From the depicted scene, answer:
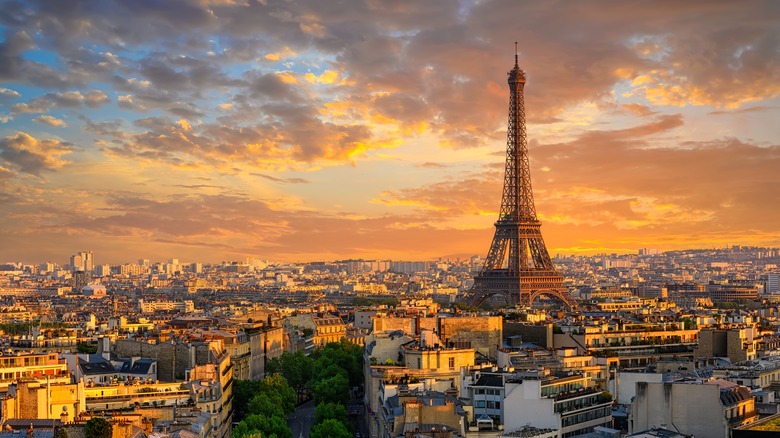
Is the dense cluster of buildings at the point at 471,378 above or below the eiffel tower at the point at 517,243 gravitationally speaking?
below

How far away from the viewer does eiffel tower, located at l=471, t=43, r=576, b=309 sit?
155m

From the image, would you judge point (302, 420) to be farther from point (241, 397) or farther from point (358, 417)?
point (241, 397)

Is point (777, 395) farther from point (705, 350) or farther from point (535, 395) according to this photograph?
point (705, 350)

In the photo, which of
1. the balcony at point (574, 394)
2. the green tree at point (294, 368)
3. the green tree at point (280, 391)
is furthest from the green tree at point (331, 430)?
the green tree at point (294, 368)

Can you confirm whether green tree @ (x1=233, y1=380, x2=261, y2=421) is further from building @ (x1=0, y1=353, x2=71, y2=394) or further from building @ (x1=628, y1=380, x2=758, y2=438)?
building @ (x1=628, y1=380, x2=758, y2=438)

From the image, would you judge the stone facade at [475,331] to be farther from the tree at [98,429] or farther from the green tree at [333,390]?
the tree at [98,429]

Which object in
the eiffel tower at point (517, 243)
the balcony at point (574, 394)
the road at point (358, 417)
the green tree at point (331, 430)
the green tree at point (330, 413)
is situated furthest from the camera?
the eiffel tower at point (517, 243)

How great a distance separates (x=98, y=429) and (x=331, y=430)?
1965cm

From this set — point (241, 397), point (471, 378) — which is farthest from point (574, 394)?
point (241, 397)

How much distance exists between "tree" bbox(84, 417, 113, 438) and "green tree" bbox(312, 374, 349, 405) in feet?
111

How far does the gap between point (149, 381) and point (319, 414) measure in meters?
8.83

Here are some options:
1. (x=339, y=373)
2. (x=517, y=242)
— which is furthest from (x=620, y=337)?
Answer: (x=517, y=242)

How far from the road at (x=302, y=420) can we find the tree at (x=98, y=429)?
93.3 feet

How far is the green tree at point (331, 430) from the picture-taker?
54344 millimetres
